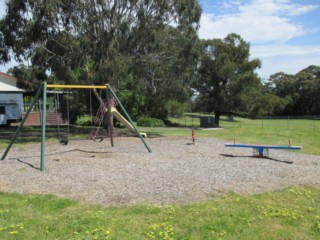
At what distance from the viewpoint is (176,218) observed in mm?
6340

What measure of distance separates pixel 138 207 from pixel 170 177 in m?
2.81

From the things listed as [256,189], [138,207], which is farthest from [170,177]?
[138,207]

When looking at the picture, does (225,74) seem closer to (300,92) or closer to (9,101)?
(9,101)

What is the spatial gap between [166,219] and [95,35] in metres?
17.3

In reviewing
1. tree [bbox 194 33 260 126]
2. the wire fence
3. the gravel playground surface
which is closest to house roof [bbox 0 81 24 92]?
the wire fence

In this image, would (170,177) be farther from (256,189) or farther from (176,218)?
(176,218)

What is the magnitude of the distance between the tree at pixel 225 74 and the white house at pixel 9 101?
19.4 m

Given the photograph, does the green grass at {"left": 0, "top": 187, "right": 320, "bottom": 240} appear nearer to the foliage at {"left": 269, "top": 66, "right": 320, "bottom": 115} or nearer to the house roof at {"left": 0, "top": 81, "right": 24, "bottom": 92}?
the house roof at {"left": 0, "top": 81, "right": 24, "bottom": 92}

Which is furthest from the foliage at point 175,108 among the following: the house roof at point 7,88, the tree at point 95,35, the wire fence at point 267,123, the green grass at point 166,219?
the green grass at point 166,219

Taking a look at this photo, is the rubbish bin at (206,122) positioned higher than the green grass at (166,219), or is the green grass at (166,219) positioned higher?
the rubbish bin at (206,122)

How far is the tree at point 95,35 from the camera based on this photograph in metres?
21.0

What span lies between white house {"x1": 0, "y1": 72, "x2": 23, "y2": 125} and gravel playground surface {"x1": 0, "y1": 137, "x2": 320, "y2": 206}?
20.4 metres

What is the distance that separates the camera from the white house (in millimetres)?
34188

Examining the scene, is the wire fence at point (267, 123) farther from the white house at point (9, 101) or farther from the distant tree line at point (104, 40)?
the white house at point (9, 101)
